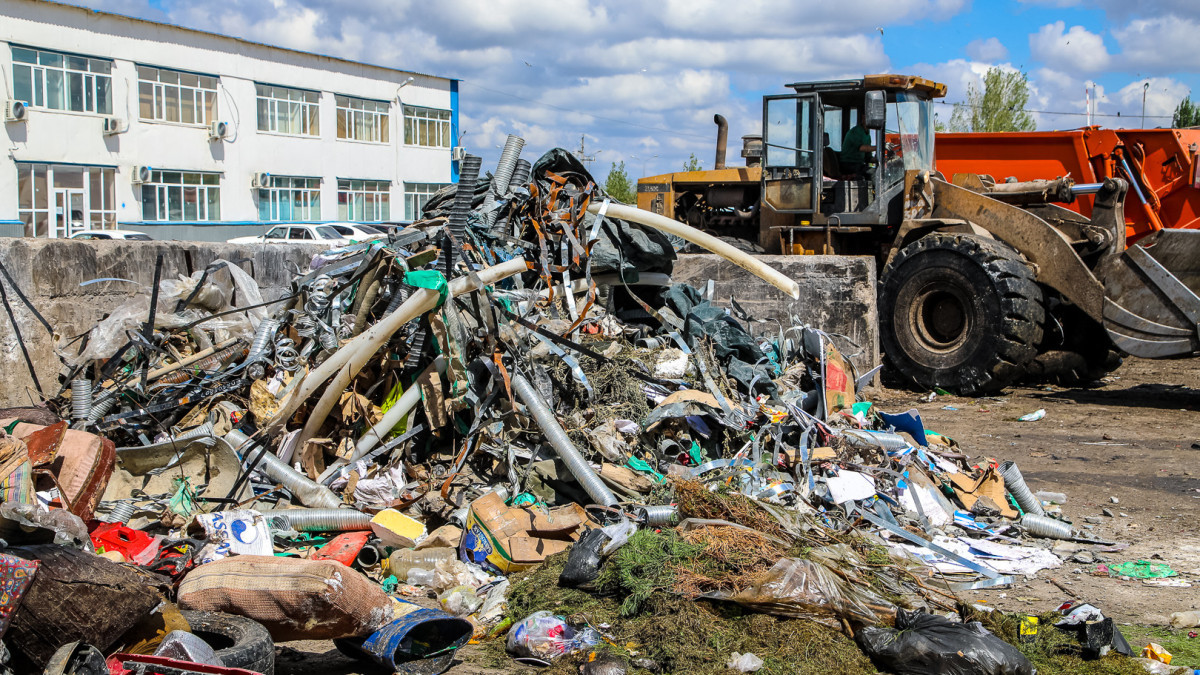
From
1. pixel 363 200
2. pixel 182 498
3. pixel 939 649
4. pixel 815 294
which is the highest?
pixel 363 200

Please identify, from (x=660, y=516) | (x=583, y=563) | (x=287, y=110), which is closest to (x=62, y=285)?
(x=583, y=563)

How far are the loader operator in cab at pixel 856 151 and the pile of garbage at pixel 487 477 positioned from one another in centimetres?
344

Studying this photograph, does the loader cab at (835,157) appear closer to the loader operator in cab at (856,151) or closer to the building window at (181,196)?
the loader operator in cab at (856,151)

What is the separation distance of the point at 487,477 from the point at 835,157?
256 inches

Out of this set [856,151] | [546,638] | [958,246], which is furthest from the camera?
[856,151]

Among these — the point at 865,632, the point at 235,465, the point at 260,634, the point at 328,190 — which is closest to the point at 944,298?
the point at 865,632

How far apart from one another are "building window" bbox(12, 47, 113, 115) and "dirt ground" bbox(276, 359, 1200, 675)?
2493 centimetres

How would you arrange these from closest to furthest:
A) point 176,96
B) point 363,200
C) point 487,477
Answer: point 487,477, point 176,96, point 363,200

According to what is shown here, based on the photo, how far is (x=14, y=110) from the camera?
78.8ft

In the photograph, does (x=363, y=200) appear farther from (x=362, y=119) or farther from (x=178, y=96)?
(x=178, y=96)

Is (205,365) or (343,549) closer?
(343,549)

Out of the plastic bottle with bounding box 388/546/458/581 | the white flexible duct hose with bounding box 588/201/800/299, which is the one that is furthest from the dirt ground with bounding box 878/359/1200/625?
the plastic bottle with bounding box 388/546/458/581

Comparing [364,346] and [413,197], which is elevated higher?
[413,197]

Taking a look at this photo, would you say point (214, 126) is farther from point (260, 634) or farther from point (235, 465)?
point (260, 634)
